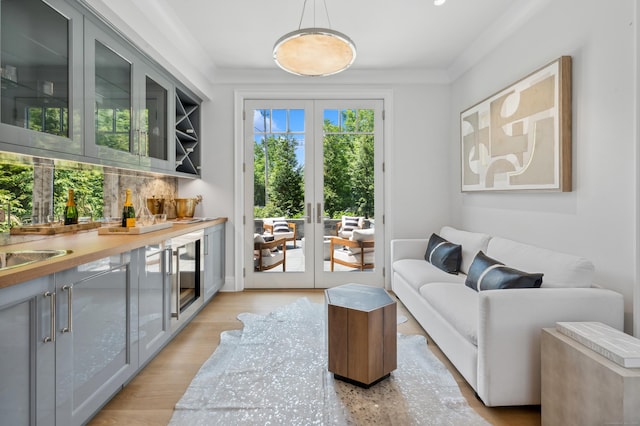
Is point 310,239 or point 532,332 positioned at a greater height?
point 310,239

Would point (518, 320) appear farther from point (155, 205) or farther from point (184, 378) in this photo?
point (155, 205)

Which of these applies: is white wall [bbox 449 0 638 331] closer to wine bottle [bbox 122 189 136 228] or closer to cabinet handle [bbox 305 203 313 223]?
cabinet handle [bbox 305 203 313 223]

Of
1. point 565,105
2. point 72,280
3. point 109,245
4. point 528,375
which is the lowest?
point 528,375

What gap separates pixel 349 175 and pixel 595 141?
263 cm

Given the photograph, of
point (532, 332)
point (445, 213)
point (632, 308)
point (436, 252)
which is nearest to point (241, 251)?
point (436, 252)

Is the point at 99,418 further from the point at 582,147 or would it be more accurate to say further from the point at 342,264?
the point at 582,147

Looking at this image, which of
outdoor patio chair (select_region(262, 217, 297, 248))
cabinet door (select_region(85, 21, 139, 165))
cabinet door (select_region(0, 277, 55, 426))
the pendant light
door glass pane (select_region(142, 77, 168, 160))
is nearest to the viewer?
cabinet door (select_region(0, 277, 55, 426))

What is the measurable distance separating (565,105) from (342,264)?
2890 millimetres

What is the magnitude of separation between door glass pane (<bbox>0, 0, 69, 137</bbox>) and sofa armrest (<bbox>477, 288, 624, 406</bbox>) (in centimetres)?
253

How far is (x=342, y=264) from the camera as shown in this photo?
4484 mm

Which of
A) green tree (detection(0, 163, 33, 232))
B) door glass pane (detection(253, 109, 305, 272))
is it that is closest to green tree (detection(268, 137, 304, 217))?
door glass pane (detection(253, 109, 305, 272))

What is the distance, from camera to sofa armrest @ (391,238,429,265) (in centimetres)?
403

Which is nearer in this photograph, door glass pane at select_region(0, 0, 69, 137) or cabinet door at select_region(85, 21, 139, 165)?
door glass pane at select_region(0, 0, 69, 137)

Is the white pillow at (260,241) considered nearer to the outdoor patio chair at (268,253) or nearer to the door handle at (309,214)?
the outdoor patio chair at (268,253)
